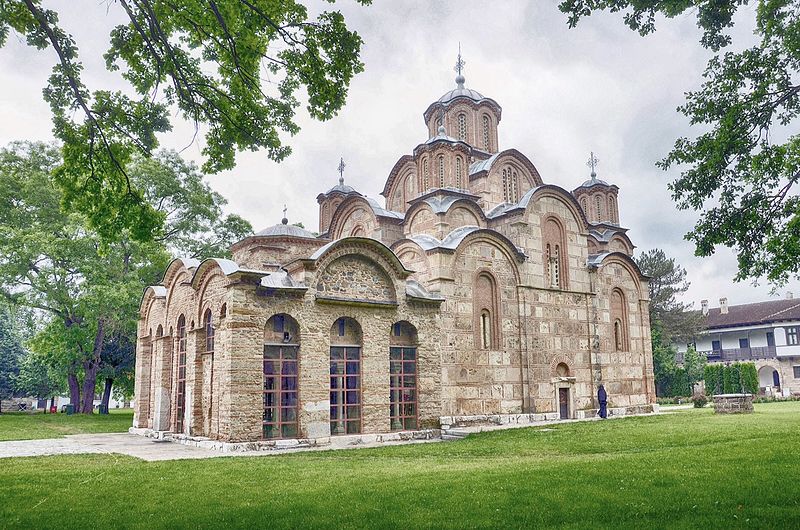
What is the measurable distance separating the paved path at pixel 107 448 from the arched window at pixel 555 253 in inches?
553

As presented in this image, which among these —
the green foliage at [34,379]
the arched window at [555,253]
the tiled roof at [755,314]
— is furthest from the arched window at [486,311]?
the green foliage at [34,379]

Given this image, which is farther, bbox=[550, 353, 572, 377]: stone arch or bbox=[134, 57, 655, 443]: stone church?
bbox=[550, 353, 572, 377]: stone arch

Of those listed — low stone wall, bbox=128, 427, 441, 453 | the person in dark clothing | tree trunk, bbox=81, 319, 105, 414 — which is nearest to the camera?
low stone wall, bbox=128, 427, 441, 453

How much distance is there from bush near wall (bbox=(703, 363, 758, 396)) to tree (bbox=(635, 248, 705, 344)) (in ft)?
13.4

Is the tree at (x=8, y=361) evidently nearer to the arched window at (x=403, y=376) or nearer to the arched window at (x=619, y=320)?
the arched window at (x=403, y=376)

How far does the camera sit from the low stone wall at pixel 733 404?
23219 millimetres

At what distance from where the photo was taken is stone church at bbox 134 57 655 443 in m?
16.3

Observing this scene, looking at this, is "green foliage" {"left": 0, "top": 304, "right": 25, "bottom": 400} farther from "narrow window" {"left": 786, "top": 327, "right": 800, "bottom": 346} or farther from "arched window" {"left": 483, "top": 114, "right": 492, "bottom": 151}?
"narrow window" {"left": 786, "top": 327, "right": 800, "bottom": 346}

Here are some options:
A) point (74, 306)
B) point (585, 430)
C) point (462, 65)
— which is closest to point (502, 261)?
point (585, 430)

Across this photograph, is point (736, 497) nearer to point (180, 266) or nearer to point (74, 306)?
point (180, 266)

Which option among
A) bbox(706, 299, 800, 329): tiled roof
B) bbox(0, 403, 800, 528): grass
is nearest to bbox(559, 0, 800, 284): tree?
bbox(0, 403, 800, 528): grass

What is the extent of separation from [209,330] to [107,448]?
383 cm

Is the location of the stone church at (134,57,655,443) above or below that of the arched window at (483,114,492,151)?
below

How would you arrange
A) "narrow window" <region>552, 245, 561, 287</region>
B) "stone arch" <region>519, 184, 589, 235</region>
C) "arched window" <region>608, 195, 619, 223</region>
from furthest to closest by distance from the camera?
"arched window" <region>608, 195, 619, 223</region> < "narrow window" <region>552, 245, 561, 287</region> < "stone arch" <region>519, 184, 589, 235</region>
